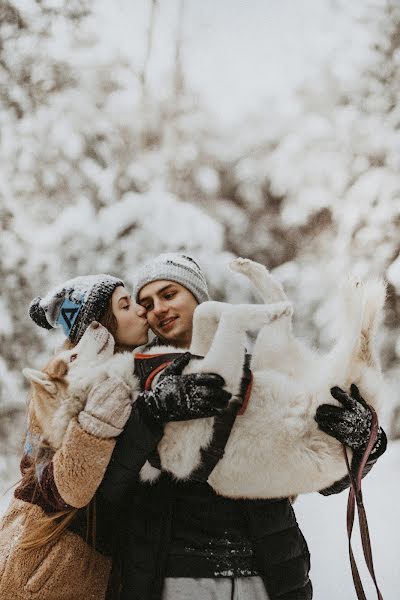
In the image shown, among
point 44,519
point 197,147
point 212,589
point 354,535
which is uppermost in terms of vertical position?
point 197,147

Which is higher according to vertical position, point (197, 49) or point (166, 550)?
point (197, 49)

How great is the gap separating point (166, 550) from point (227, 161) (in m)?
1.81

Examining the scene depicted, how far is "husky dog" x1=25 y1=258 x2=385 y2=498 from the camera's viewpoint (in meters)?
0.85

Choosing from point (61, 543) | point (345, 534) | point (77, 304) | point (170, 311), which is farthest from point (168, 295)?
point (345, 534)

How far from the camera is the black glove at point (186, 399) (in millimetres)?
811

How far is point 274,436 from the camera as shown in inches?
33.8

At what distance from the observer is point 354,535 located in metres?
1.93

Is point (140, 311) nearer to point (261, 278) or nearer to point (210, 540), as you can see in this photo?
point (261, 278)

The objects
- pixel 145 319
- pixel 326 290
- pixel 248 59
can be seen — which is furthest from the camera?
pixel 248 59

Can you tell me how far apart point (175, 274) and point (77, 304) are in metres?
0.27

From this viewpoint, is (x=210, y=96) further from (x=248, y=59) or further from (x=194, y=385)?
(x=194, y=385)

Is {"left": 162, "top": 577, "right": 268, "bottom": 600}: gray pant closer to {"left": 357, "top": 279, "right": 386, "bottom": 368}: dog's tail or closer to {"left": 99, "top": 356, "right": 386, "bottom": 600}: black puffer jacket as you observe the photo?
{"left": 99, "top": 356, "right": 386, "bottom": 600}: black puffer jacket

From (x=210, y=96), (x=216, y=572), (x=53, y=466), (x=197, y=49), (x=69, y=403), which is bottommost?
(x=216, y=572)

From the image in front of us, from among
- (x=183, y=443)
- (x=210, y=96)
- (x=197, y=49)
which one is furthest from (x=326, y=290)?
(x=183, y=443)
